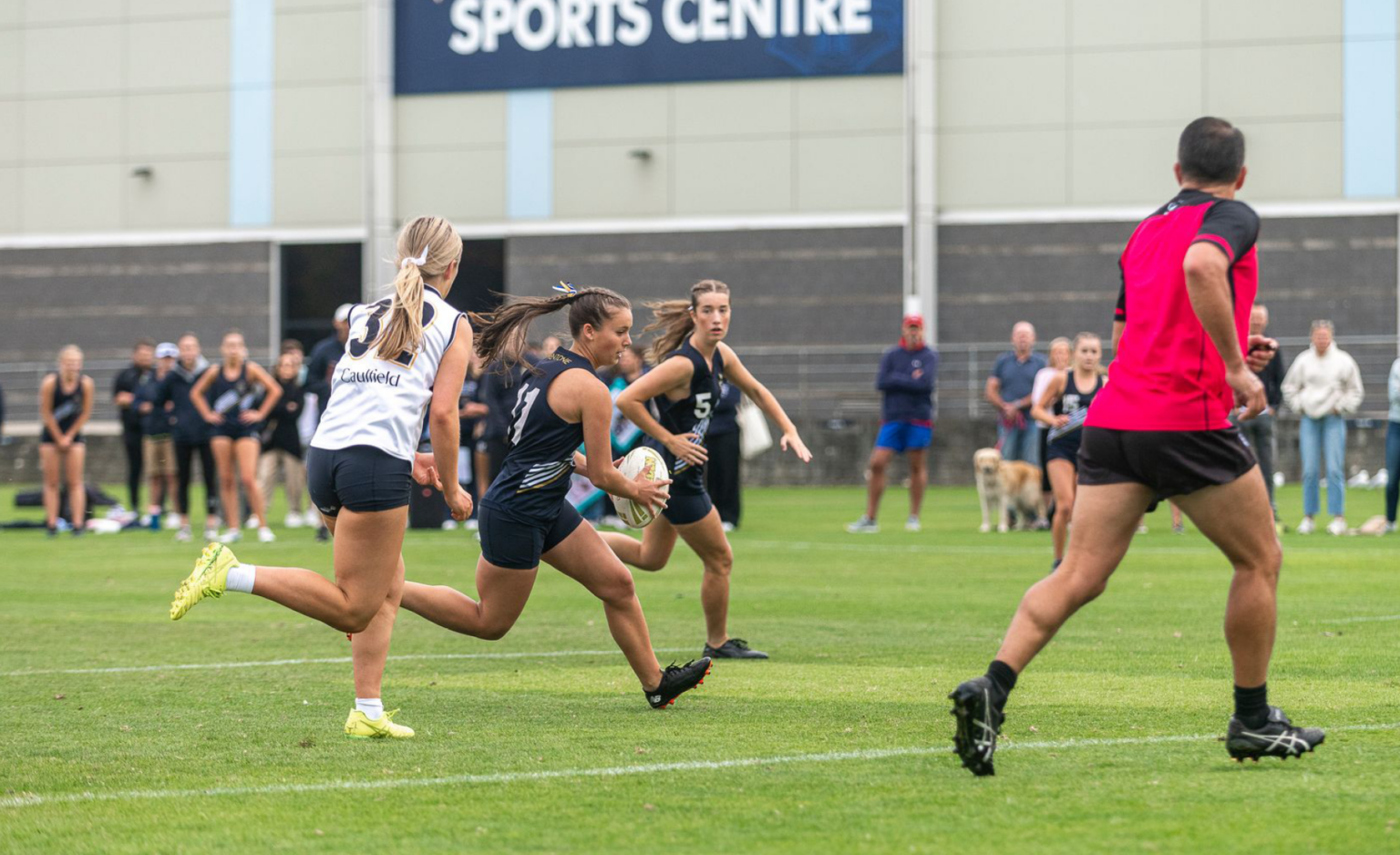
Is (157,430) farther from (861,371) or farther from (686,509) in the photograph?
(861,371)

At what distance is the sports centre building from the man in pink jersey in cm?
2311

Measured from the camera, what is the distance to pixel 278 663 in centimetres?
856

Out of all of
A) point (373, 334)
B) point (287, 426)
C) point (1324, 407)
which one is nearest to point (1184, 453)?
point (373, 334)

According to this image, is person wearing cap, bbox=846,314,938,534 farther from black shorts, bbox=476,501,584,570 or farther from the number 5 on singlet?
black shorts, bbox=476,501,584,570

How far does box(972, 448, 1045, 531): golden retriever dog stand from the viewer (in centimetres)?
1864

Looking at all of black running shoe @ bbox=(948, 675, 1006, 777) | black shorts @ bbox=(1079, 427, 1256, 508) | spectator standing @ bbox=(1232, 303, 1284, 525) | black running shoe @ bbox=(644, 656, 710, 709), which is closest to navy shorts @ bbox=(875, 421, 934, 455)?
spectator standing @ bbox=(1232, 303, 1284, 525)

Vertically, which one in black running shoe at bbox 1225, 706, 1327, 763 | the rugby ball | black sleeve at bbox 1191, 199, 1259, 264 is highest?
black sleeve at bbox 1191, 199, 1259, 264

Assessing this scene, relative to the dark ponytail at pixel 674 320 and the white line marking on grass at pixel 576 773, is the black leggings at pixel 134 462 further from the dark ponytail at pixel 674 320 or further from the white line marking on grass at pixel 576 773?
the white line marking on grass at pixel 576 773

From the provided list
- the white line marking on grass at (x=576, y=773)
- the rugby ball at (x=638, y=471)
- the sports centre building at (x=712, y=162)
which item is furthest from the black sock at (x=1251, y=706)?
the sports centre building at (x=712, y=162)

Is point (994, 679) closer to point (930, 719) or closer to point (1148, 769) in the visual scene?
point (1148, 769)

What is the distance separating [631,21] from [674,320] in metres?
25.2

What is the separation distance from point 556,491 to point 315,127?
1138 inches

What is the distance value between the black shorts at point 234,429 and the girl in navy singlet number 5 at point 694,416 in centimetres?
980

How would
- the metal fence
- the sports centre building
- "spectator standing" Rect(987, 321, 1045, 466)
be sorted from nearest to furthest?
"spectator standing" Rect(987, 321, 1045, 466) → the metal fence → the sports centre building
